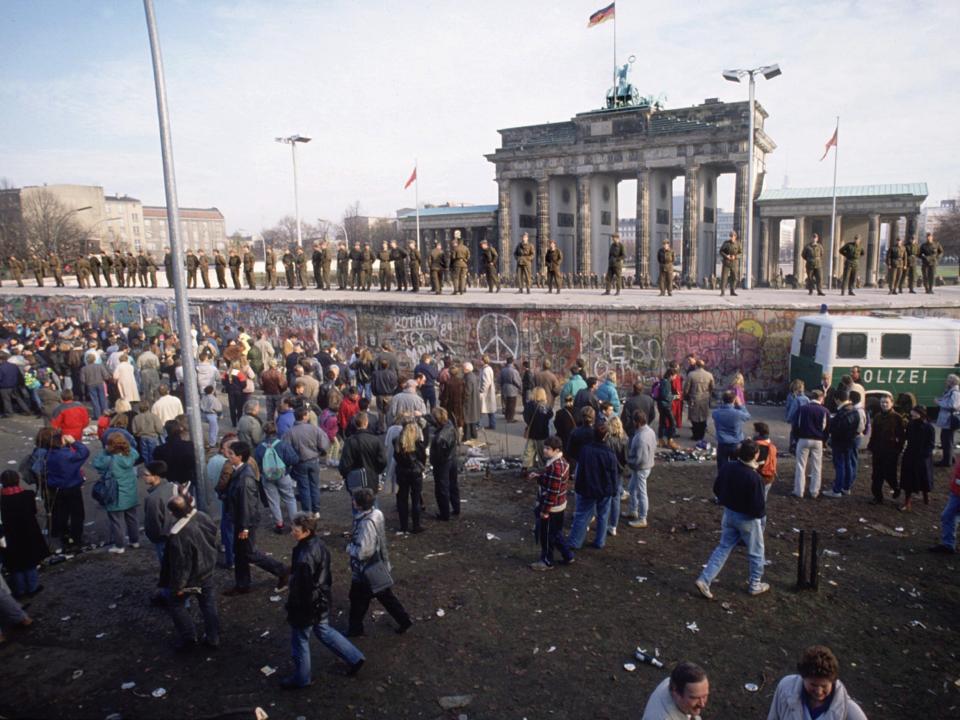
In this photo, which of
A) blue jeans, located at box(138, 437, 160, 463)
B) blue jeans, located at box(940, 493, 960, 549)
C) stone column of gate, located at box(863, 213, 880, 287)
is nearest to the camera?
blue jeans, located at box(940, 493, 960, 549)

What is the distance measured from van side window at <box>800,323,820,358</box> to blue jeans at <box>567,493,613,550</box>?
8.88m

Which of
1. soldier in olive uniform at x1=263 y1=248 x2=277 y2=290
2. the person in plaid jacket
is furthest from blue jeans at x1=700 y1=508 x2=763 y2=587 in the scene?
soldier in olive uniform at x1=263 y1=248 x2=277 y2=290

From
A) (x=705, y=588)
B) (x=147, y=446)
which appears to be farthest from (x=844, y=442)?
(x=147, y=446)

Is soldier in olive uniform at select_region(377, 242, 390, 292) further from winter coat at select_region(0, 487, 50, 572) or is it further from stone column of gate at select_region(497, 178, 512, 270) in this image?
stone column of gate at select_region(497, 178, 512, 270)

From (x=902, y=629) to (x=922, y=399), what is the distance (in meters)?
9.66

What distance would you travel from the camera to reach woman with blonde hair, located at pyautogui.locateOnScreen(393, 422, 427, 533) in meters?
9.20

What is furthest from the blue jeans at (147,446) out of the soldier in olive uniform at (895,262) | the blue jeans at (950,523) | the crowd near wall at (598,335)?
the soldier in olive uniform at (895,262)

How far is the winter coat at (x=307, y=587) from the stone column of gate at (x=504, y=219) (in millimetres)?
41076

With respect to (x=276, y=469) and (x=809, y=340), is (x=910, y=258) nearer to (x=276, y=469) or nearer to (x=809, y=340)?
(x=809, y=340)

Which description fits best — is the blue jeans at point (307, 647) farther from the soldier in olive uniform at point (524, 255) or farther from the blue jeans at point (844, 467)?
the soldier in olive uniform at point (524, 255)

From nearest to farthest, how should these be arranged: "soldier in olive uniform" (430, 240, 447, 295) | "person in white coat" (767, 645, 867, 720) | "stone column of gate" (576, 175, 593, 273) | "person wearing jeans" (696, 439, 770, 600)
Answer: "person in white coat" (767, 645, 867, 720) → "person wearing jeans" (696, 439, 770, 600) → "soldier in olive uniform" (430, 240, 447, 295) → "stone column of gate" (576, 175, 593, 273)

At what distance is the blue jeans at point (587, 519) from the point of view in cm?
856

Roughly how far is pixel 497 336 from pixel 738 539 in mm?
12140

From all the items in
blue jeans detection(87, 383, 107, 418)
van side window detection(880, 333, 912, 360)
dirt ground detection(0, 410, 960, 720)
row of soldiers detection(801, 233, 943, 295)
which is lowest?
dirt ground detection(0, 410, 960, 720)
